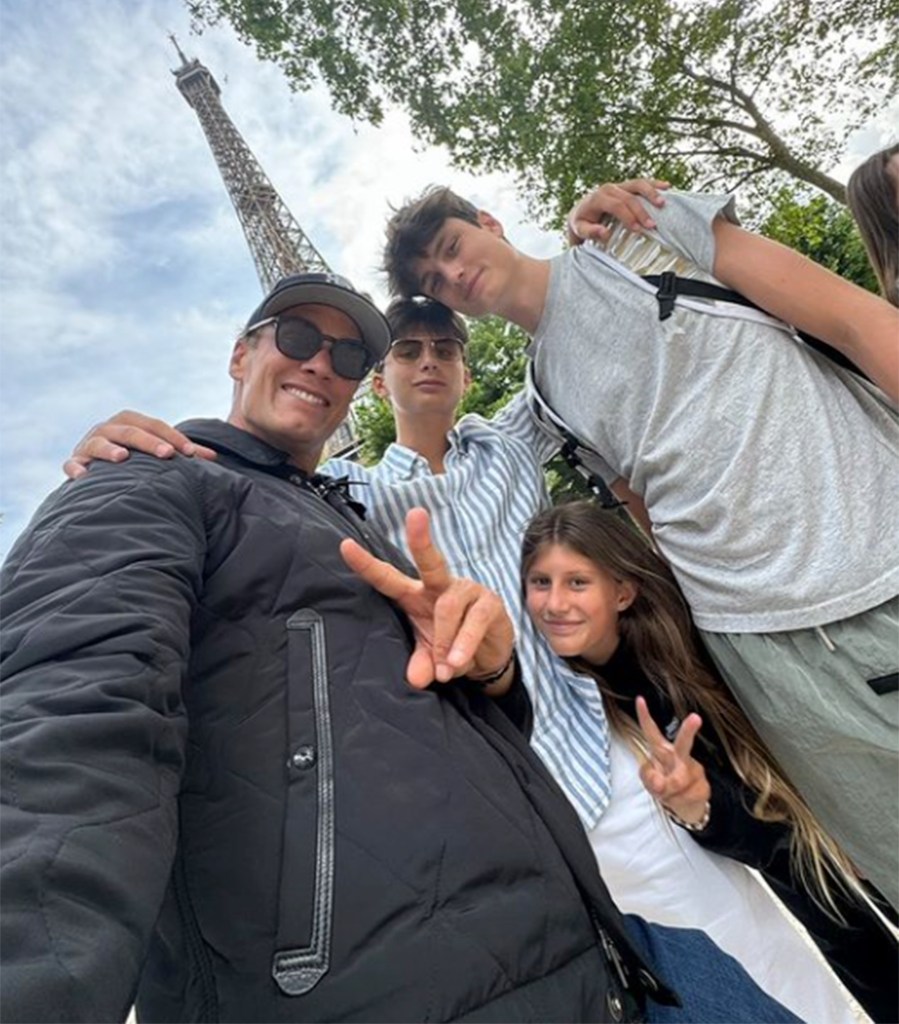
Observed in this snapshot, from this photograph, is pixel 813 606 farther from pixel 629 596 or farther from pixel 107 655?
pixel 107 655

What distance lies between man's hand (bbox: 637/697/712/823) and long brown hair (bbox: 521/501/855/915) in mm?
154

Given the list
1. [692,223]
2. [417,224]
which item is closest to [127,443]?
[417,224]

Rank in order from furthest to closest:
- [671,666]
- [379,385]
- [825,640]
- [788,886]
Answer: [379,385] < [671,666] < [788,886] < [825,640]

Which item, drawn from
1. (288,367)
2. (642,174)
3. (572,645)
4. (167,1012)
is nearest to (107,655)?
(167,1012)

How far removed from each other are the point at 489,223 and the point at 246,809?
85.6 inches

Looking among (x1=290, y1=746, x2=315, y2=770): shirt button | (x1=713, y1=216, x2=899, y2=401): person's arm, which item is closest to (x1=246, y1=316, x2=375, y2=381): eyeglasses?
(x1=713, y1=216, x2=899, y2=401): person's arm

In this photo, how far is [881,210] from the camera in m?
2.01

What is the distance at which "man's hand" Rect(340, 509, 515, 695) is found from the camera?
3.56ft

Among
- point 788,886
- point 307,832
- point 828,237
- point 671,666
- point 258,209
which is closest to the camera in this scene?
point 307,832

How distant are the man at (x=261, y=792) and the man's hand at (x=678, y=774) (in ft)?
1.86

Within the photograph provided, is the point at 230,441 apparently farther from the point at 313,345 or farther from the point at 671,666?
the point at 671,666

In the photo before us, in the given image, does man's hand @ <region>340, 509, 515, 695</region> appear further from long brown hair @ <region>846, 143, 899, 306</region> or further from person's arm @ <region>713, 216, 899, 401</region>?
long brown hair @ <region>846, 143, 899, 306</region>

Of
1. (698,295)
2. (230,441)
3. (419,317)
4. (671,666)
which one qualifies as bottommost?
(671,666)

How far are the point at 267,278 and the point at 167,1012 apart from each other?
35222mm
